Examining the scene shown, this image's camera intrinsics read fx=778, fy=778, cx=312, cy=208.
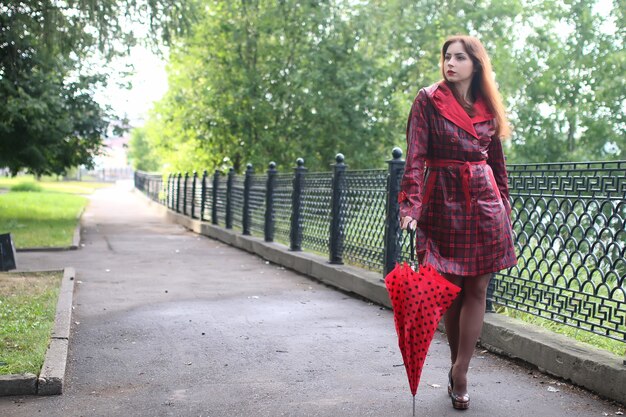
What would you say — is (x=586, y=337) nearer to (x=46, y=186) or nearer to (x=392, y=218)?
(x=392, y=218)

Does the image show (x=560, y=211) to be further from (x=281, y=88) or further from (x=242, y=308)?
(x=281, y=88)

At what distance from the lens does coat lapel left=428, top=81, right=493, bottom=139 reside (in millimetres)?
4055

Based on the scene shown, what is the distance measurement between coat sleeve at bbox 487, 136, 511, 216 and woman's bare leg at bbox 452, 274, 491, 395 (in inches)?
18.0

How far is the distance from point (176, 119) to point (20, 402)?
70.2 ft

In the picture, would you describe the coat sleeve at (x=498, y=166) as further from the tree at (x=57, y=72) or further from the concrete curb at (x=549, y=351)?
the tree at (x=57, y=72)

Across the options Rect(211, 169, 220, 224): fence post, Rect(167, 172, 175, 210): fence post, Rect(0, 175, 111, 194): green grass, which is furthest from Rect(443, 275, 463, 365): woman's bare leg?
Rect(0, 175, 111, 194): green grass

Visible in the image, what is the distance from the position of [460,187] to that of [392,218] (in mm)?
3826

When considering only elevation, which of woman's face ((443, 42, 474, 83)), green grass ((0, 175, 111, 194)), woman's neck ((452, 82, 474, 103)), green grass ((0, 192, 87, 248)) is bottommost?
green grass ((0, 175, 111, 194))

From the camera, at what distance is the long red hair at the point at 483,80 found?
4.09 metres

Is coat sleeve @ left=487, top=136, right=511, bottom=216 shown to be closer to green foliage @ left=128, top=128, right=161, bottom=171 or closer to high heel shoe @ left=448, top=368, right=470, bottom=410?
high heel shoe @ left=448, top=368, right=470, bottom=410

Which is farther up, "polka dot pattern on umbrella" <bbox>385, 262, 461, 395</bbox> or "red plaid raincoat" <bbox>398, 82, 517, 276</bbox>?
"red plaid raincoat" <bbox>398, 82, 517, 276</bbox>

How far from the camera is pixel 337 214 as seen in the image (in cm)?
971

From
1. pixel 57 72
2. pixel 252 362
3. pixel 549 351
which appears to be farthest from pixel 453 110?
pixel 57 72

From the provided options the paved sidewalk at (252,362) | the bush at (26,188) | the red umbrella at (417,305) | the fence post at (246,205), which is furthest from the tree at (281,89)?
the red umbrella at (417,305)
